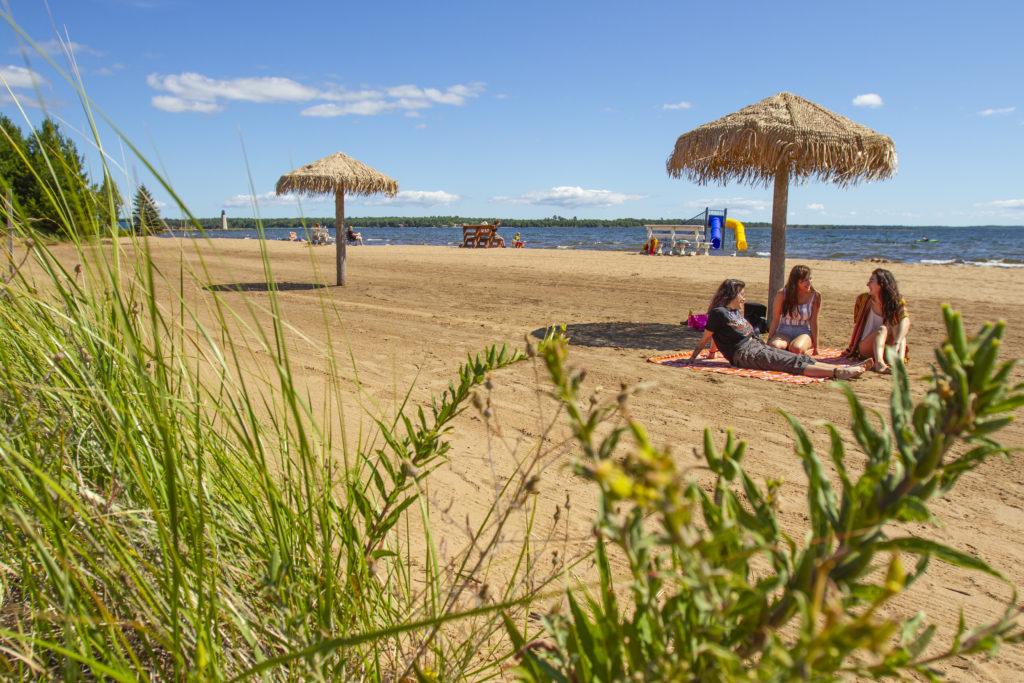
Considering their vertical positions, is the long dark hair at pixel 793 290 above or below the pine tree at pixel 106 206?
below

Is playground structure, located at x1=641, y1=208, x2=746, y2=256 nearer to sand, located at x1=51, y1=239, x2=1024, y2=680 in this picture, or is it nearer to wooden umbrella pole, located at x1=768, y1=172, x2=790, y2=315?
sand, located at x1=51, y1=239, x2=1024, y2=680

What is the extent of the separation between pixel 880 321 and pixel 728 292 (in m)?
1.28

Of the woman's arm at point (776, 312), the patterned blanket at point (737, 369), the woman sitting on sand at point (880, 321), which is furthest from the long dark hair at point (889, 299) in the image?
the woman's arm at point (776, 312)

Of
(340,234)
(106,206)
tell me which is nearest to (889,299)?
(106,206)

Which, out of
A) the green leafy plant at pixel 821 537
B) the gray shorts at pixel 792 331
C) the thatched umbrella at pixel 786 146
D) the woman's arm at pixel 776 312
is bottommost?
the gray shorts at pixel 792 331

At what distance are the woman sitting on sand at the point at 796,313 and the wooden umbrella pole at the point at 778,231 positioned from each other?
966 millimetres

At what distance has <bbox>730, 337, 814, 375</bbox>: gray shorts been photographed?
5.99 metres

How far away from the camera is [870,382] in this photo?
18.8 feet

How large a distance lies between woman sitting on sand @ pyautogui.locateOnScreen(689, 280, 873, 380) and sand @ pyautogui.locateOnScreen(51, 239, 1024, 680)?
23 cm

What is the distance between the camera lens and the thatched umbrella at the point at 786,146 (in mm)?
7477

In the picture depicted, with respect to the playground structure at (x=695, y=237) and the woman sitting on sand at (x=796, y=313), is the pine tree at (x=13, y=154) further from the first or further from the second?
the playground structure at (x=695, y=237)

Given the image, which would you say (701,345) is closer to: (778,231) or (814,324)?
(814,324)

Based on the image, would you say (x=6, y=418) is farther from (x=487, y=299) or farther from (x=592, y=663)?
(x=487, y=299)

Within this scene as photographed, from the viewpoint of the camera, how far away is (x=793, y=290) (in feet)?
22.5
